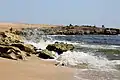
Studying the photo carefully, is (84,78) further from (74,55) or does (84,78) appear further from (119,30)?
(119,30)

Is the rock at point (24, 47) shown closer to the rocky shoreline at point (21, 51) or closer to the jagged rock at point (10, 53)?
the rocky shoreline at point (21, 51)

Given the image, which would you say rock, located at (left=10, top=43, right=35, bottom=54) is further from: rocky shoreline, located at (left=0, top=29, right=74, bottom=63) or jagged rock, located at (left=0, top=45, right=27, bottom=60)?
jagged rock, located at (left=0, top=45, right=27, bottom=60)

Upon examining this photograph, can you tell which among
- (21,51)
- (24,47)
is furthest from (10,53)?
(24,47)

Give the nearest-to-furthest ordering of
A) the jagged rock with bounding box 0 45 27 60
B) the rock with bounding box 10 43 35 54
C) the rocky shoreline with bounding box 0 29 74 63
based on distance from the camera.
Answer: the jagged rock with bounding box 0 45 27 60
the rocky shoreline with bounding box 0 29 74 63
the rock with bounding box 10 43 35 54

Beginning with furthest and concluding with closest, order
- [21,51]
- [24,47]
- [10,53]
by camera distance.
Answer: [24,47]
[21,51]
[10,53]

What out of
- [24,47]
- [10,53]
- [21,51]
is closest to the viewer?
[10,53]

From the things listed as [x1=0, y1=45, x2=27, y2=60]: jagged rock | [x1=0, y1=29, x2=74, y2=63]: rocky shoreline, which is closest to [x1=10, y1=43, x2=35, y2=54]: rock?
[x1=0, y1=29, x2=74, y2=63]: rocky shoreline

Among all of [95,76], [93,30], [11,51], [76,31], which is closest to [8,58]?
[11,51]

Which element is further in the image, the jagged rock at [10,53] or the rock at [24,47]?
the rock at [24,47]

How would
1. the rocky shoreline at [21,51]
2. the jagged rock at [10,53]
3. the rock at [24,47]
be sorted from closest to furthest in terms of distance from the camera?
the jagged rock at [10,53] < the rocky shoreline at [21,51] < the rock at [24,47]

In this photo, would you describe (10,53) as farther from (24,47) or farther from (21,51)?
(24,47)

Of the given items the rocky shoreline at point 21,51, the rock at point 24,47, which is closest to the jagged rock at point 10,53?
the rocky shoreline at point 21,51

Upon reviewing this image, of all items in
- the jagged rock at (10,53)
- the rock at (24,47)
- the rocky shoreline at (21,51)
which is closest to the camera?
the jagged rock at (10,53)

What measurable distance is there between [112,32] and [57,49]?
2750 inches
